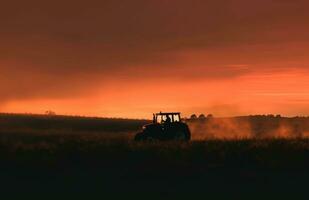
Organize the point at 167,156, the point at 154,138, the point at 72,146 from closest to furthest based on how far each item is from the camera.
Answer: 1. the point at 167,156
2. the point at 72,146
3. the point at 154,138

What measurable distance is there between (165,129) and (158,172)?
15110 mm

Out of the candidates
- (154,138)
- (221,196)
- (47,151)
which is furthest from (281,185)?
(154,138)

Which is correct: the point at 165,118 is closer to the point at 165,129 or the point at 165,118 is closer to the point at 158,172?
the point at 165,129

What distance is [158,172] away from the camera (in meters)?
23.6

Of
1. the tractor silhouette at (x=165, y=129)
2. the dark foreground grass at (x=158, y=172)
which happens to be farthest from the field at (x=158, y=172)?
the tractor silhouette at (x=165, y=129)

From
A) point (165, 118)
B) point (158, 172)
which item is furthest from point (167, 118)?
point (158, 172)

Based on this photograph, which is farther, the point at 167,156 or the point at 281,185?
the point at 167,156

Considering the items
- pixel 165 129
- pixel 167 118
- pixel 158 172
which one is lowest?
pixel 158 172

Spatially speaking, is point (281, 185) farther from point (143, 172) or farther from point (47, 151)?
point (47, 151)

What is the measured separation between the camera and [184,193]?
19.7 metres

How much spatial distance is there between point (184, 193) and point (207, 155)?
8.09 meters

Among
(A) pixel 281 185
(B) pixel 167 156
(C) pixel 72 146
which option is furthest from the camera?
(C) pixel 72 146

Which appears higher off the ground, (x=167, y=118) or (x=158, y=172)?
(x=167, y=118)

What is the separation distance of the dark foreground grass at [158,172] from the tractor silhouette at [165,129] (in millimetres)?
6975
